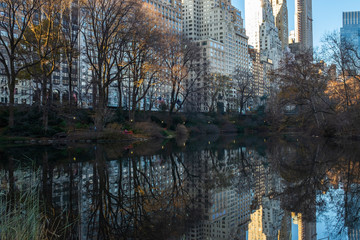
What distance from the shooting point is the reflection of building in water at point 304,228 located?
6.16m

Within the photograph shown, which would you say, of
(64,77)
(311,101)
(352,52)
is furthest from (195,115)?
(64,77)

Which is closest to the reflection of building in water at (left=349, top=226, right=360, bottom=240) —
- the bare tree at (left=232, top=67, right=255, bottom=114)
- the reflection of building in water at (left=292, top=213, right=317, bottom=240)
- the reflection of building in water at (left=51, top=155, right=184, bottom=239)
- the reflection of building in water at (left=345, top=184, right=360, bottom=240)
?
the reflection of building in water at (left=345, top=184, right=360, bottom=240)

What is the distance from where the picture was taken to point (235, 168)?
49.7 feet

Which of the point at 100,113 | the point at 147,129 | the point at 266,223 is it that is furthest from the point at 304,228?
the point at 147,129

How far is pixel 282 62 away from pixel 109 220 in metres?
39.3

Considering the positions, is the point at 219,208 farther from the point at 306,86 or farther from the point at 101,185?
the point at 306,86

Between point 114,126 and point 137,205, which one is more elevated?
point 114,126

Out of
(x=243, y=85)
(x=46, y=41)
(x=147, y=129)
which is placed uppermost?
(x=243, y=85)

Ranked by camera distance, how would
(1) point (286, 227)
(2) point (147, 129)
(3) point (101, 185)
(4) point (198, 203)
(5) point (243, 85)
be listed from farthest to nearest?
1. (5) point (243, 85)
2. (2) point (147, 129)
3. (3) point (101, 185)
4. (4) point (198, 203)
5. (1) point (286, 227)

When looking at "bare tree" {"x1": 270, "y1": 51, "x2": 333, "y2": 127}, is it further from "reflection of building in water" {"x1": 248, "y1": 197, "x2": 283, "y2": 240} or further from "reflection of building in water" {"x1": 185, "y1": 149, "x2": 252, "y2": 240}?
"reflection of building in water" {"x1": 248, "y1": 197, "x2": 283, "y2": 240}

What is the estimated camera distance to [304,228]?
6543 millimetres

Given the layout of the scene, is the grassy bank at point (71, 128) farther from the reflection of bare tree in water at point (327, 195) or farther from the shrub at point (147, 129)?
the reflection of bare tree in water at point (327, 195)

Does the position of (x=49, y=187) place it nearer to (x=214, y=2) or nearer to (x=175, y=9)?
(x=175, y=9)

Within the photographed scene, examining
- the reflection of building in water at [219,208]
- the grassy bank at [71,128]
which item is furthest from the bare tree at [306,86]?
the reflection of building in water at [219,208]
